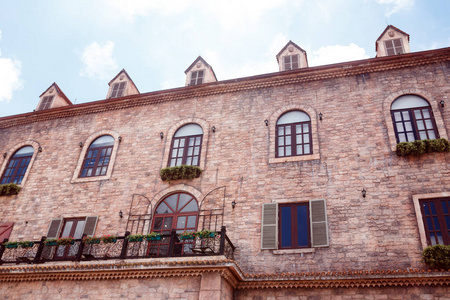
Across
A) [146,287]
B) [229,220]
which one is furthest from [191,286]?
[229,220]

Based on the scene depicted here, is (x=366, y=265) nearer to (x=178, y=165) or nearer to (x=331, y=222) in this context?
(x=331, y=222)

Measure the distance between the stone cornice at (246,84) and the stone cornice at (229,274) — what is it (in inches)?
328

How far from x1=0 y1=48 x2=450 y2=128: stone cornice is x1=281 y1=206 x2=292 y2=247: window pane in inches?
233

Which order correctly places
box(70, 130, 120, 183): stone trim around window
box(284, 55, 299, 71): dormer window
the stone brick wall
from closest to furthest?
the stone brick wall → box(70, 130, 120, 183): stone trim around window → box(284, 55, 299, 71): dormer window

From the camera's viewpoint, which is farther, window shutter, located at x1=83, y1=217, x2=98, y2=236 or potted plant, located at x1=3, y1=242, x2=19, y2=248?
window shutter, located at x1=83, y1=217, x2=98, y2=236

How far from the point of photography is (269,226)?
13.1m

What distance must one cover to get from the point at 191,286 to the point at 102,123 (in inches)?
403

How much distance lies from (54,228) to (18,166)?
4.94 metres

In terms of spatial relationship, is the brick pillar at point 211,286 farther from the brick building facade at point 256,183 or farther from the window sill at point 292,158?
the window sill at point 292,158

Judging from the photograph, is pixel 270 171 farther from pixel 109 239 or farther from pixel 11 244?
pixel 11 244

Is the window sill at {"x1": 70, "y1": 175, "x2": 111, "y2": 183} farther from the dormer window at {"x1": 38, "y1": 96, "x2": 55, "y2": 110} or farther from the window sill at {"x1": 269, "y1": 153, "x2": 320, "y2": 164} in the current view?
the window sill at {"x1": 269, "y1": 153, "x2": 320, "y2": 164}

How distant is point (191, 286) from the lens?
11266 mm

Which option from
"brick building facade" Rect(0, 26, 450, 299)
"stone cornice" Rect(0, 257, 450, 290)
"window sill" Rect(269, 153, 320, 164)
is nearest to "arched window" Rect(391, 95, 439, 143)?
"brick building facade" Rect(0, 26, 450, 299)

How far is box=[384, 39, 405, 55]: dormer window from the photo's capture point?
643 inches
